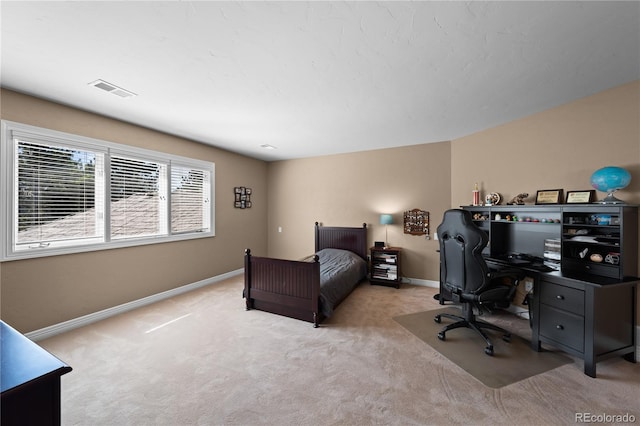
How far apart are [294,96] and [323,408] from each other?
276cm

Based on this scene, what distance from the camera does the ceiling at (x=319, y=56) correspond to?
1547 mm

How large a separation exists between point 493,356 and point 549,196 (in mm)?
1913

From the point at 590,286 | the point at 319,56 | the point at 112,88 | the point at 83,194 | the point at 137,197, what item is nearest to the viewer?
the point at 319,56

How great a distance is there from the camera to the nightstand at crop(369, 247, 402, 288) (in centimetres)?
446

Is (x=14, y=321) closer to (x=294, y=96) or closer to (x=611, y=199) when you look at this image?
(x=294, y=96)

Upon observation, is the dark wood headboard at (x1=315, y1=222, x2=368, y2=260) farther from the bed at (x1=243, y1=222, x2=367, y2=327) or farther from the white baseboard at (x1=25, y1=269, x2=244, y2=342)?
the white baseboard at (x1=25, y1=269, x2=244, y2=342)

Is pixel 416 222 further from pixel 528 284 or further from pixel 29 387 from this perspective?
pixel 29 387

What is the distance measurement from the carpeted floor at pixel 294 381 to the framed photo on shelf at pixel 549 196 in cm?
158

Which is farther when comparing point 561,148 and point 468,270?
point 561,148

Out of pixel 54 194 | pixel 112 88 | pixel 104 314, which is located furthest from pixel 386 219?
pixel 54 194

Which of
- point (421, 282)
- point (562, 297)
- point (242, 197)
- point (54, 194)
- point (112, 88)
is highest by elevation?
point (112, 88)

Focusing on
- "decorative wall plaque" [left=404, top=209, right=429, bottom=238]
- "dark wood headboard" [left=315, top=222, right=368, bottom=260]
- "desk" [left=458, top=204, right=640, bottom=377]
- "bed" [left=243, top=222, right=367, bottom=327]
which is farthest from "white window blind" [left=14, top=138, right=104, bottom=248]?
"desk" [left=458, top=204, right=640, bottom=377]

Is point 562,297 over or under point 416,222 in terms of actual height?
under

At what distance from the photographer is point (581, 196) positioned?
2.65 metres
